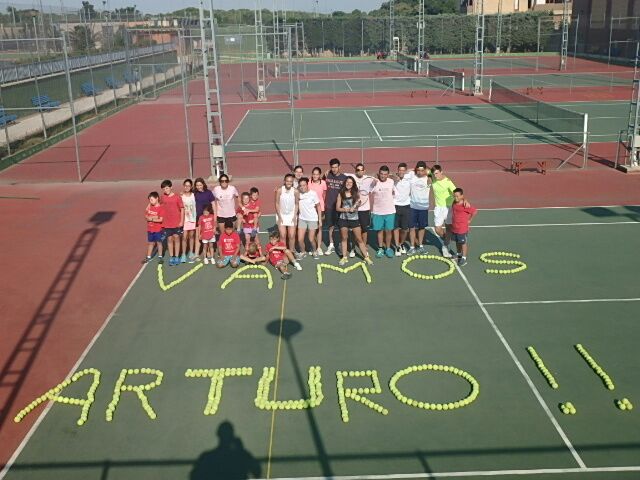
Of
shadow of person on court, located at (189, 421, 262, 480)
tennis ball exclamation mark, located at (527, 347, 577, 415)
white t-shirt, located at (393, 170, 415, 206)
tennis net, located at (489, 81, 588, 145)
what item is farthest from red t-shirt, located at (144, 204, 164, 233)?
tennis net, located at (489, 81, 588, 145)

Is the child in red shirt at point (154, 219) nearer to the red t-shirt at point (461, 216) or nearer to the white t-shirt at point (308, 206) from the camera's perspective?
the white t-shirt at point (308, 206)

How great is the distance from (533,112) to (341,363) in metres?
27.2

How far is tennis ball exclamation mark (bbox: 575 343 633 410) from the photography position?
8.59 metres

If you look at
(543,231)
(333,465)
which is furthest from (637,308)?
(333,465)

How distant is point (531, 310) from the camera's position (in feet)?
38.1

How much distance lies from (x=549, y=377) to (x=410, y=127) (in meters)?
24.3

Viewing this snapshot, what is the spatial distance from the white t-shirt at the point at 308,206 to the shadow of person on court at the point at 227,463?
640 centimetres

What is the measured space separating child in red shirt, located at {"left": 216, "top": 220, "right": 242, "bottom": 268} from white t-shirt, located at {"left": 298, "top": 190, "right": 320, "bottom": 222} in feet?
4.90

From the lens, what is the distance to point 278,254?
13.7 m

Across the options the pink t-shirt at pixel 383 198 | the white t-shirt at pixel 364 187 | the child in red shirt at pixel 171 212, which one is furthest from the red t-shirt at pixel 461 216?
the child in red shirt at pixel 171 212

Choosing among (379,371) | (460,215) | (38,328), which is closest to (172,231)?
(38,328)

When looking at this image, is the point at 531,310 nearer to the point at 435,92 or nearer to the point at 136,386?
the point at 136,386

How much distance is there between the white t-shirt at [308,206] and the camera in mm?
13680

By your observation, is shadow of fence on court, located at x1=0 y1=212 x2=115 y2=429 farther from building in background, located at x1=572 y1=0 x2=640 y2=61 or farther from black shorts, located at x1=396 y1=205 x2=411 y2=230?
building in background, located at x1=572 y1=0 x2=640 y2=61
